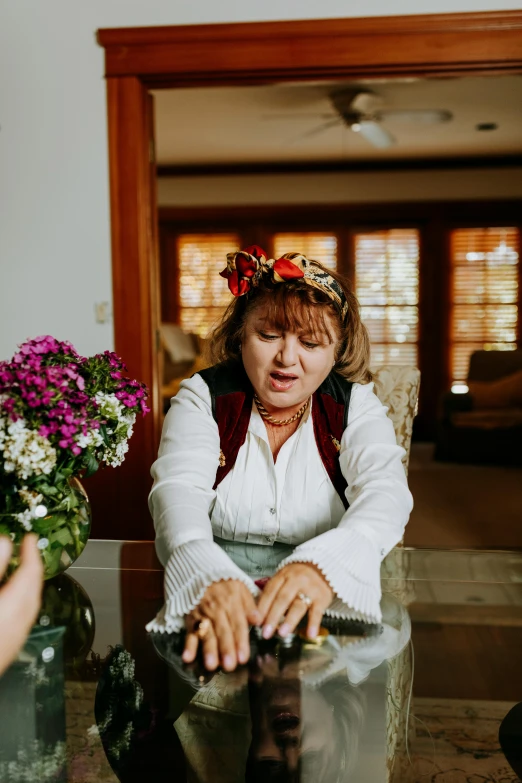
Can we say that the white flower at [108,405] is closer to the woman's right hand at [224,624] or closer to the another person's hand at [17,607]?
the woman's right hand at [224,624]

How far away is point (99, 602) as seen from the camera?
1.16 m

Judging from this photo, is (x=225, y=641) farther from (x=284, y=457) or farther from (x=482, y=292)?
(x=482, y=292)

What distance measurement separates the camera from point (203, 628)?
951 millimetres

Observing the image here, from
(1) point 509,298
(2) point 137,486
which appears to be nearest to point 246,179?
(1) point 509,298

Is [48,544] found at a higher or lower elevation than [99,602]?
higher

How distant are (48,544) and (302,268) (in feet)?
2.26

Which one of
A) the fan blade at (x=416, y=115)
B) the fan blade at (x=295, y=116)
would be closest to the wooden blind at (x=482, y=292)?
the fan blade at (x=295, y=116)

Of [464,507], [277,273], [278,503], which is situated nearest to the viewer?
[277,273]

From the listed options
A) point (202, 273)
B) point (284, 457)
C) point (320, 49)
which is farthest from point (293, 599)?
point (202, 273)

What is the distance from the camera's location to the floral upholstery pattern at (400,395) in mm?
1779

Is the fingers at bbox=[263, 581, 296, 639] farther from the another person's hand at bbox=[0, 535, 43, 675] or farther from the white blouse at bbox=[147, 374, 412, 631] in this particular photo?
the another person's hand at bbox=[0, 535, 43, 675]

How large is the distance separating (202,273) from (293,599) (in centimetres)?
735

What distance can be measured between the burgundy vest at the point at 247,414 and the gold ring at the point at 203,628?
1.67ft

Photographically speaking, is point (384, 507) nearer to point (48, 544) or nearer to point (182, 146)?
point (48, 544)
